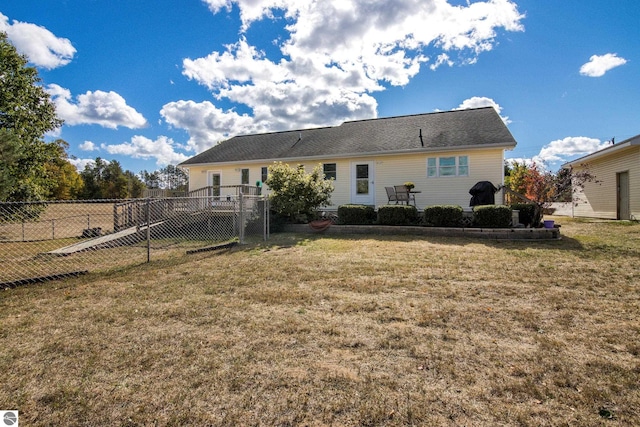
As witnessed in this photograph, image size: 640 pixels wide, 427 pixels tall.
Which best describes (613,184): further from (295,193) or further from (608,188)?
(295,193)

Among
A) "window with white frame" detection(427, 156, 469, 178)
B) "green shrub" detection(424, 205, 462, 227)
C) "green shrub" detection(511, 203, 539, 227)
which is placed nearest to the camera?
"green shrub" detection(511, 203, 539, 227)

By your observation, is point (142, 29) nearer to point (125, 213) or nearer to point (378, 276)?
point (125, 213)

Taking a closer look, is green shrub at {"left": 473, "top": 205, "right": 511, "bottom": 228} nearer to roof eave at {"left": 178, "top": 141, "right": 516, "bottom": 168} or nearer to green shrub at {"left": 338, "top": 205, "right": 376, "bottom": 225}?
roof eave at {"left": 178, "top": 141, "right": 516, "bottom": 168}

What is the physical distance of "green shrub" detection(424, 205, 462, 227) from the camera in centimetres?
959

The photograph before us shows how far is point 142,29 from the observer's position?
10.5 meters

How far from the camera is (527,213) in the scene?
9.22 meters

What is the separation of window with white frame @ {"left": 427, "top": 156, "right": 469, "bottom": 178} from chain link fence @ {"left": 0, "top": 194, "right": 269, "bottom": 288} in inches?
282

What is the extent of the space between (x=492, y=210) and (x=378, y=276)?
5.95m

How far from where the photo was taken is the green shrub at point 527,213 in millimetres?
9125

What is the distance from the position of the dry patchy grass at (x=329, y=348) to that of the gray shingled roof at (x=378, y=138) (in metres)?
8.17

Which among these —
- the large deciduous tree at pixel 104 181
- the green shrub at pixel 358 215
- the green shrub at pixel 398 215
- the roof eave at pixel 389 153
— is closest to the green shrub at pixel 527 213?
the roof eave at pixel 389 153

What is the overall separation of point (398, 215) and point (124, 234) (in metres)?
8.97

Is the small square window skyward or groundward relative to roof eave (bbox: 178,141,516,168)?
groundward

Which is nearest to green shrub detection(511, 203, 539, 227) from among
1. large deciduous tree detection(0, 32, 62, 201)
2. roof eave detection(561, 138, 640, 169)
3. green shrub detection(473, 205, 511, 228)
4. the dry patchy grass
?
green shrub detection(473, 205, 511, 228)
